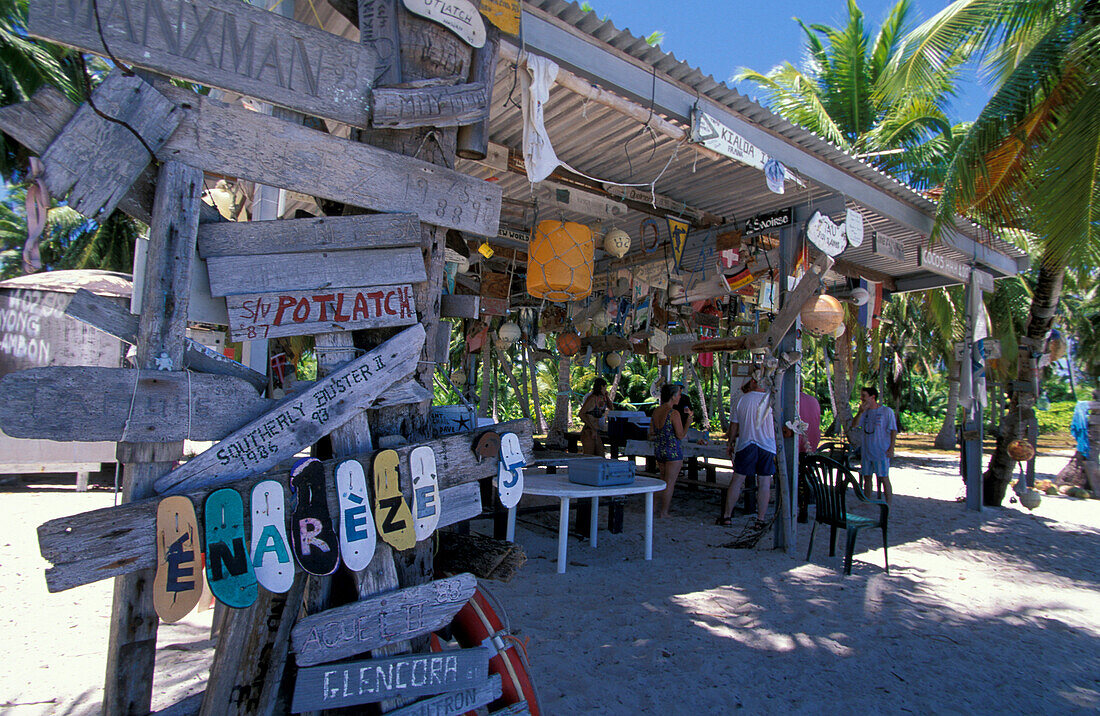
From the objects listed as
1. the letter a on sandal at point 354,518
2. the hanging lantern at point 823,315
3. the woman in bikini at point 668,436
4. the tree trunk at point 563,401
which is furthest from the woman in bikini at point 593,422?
the letter a on sandal at point 354,518

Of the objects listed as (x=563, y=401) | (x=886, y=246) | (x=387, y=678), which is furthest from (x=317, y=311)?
(x=563, y=401)

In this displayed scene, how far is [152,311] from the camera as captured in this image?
1891 millimetres

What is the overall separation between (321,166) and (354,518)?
1251 millimetres

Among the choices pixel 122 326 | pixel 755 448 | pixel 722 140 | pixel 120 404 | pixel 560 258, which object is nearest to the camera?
pixel 120 404

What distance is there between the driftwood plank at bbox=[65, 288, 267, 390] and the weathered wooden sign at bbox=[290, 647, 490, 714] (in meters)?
1.02

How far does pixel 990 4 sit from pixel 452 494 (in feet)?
30.5

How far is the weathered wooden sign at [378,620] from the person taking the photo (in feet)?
6.53

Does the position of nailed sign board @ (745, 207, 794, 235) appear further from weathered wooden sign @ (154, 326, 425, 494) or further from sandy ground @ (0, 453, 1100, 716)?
weathered wooden sign @ (154, 326, 425, 494)

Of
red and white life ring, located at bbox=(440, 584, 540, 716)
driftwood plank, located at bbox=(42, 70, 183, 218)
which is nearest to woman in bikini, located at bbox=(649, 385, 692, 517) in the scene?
red and white life ring, located at bbox=(440, 584, 540, 716)

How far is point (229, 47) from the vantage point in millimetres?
2035

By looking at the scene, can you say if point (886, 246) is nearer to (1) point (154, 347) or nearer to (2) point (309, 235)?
(2) point (309, 235)

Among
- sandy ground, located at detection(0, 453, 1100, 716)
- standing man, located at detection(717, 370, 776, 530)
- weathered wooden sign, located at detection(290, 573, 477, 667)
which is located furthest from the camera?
standing man, located at detection(717, 370, 776, 530)

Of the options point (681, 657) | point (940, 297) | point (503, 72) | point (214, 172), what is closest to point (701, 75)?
point (503, 72)

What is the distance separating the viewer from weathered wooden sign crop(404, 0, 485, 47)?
7.80 feet
